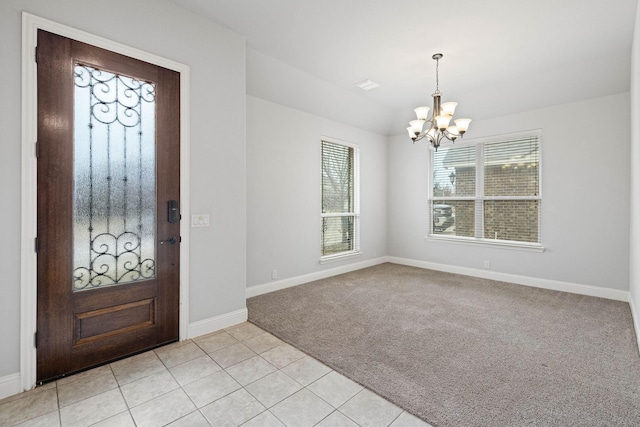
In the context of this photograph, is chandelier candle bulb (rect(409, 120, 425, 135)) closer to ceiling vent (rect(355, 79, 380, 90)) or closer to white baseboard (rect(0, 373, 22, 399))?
ceiling vent (rect(355, 79, 380, 90))

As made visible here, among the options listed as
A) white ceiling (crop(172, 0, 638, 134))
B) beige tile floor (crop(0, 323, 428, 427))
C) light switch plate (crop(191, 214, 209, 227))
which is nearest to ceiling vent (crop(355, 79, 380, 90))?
white ceiling (crop(172, 0, 638, 134))

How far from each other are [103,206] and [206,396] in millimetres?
1633

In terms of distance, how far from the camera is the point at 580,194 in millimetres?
4125

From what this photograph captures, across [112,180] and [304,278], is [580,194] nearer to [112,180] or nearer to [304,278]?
[304,278]

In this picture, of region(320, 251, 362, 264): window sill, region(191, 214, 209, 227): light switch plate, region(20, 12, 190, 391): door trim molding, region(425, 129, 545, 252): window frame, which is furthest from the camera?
region(320, 251, 362, 264): window sill

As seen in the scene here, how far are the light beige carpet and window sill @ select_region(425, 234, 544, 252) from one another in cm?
62

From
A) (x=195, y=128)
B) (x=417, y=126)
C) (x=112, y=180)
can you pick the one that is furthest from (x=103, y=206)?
(x=417, y=126)

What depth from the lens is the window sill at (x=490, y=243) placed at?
4508 mm

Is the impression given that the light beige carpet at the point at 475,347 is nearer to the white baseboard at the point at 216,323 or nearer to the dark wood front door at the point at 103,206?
the white baseboard at the point at 216,323

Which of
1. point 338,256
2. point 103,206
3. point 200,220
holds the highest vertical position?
point 103,206

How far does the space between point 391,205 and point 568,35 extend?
3.79 m

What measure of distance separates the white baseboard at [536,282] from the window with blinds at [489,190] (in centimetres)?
58

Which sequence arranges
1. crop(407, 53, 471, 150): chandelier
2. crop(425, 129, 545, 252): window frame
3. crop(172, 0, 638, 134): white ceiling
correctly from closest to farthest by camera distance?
1. crop(172, 0, 638, 134): white ceiling
2. crop(407, 53, 471, 150): chandelier
3. crop(425, 129, 545, 252): window frame

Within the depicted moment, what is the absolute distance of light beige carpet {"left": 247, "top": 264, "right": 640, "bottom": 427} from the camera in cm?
184
